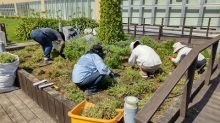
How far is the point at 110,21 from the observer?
24.2 ft

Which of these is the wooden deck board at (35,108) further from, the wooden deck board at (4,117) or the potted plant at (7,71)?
the wooden deck board at (4,117)

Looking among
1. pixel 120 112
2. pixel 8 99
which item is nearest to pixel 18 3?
pixel 8 99

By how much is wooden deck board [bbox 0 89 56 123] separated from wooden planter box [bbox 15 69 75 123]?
4.1 inches

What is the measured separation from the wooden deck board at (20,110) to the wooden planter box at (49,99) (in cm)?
10

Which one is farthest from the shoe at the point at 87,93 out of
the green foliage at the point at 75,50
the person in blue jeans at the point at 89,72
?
the green foliage at the point at 75,50

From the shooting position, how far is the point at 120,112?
2688mm

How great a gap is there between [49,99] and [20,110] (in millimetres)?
895

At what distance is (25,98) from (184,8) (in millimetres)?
9016

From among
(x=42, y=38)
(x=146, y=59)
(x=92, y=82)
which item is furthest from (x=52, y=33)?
(x=146, y=59)

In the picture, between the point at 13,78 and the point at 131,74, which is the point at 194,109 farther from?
the point at 13,78

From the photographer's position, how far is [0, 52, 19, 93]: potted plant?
486 centimetres

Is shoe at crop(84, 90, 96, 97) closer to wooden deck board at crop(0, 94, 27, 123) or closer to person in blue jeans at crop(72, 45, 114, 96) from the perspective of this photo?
person in blue jeans at crop(72, 45, 114, 96)

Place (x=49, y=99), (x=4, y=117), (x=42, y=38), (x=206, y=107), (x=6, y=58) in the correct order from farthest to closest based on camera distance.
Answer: (x=42, y=38) → (x=6, y=58) → (x=4, y=117) → (x=49, y=99) → (x=206, y=107)

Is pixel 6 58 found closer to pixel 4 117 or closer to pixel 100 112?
pixel 4 117
